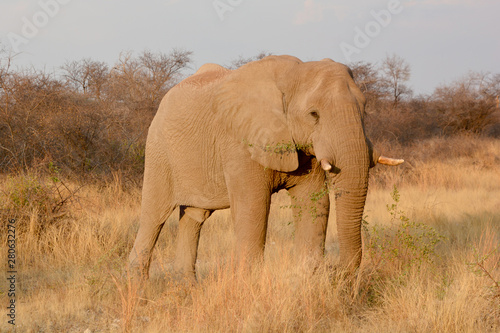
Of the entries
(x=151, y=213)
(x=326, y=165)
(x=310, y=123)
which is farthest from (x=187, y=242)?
(x=326, y=165)

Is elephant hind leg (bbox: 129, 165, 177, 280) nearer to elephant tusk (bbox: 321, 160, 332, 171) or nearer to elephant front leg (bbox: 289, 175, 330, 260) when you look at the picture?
elephant front leg (bbox: 289, 175, 330, 260)

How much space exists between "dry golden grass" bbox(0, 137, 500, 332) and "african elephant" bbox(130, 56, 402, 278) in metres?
0.35

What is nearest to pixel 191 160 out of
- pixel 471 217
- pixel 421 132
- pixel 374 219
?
pixel 374 219

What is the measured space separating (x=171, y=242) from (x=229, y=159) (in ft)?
9.16

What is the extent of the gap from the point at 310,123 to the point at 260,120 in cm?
47

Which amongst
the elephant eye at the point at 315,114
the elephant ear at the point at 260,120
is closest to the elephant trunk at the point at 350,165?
the elephant eye at the point at 315,114

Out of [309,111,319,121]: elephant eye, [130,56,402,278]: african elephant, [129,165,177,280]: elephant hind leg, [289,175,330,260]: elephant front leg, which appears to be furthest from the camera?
[129,165,177,280]: elephant hind leg

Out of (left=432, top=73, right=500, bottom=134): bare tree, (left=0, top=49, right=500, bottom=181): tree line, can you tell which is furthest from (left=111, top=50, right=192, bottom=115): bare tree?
(left=432, top=73, right=500, bottom=134): bare tree

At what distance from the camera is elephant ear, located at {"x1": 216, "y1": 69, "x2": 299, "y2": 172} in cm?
456

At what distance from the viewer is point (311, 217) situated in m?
5.04

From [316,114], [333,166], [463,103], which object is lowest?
[333,166]

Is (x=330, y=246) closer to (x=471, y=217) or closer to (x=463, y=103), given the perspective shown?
(x=471, y=217)

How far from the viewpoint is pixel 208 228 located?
8.12 metres

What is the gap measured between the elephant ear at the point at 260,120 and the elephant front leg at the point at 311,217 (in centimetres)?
47
